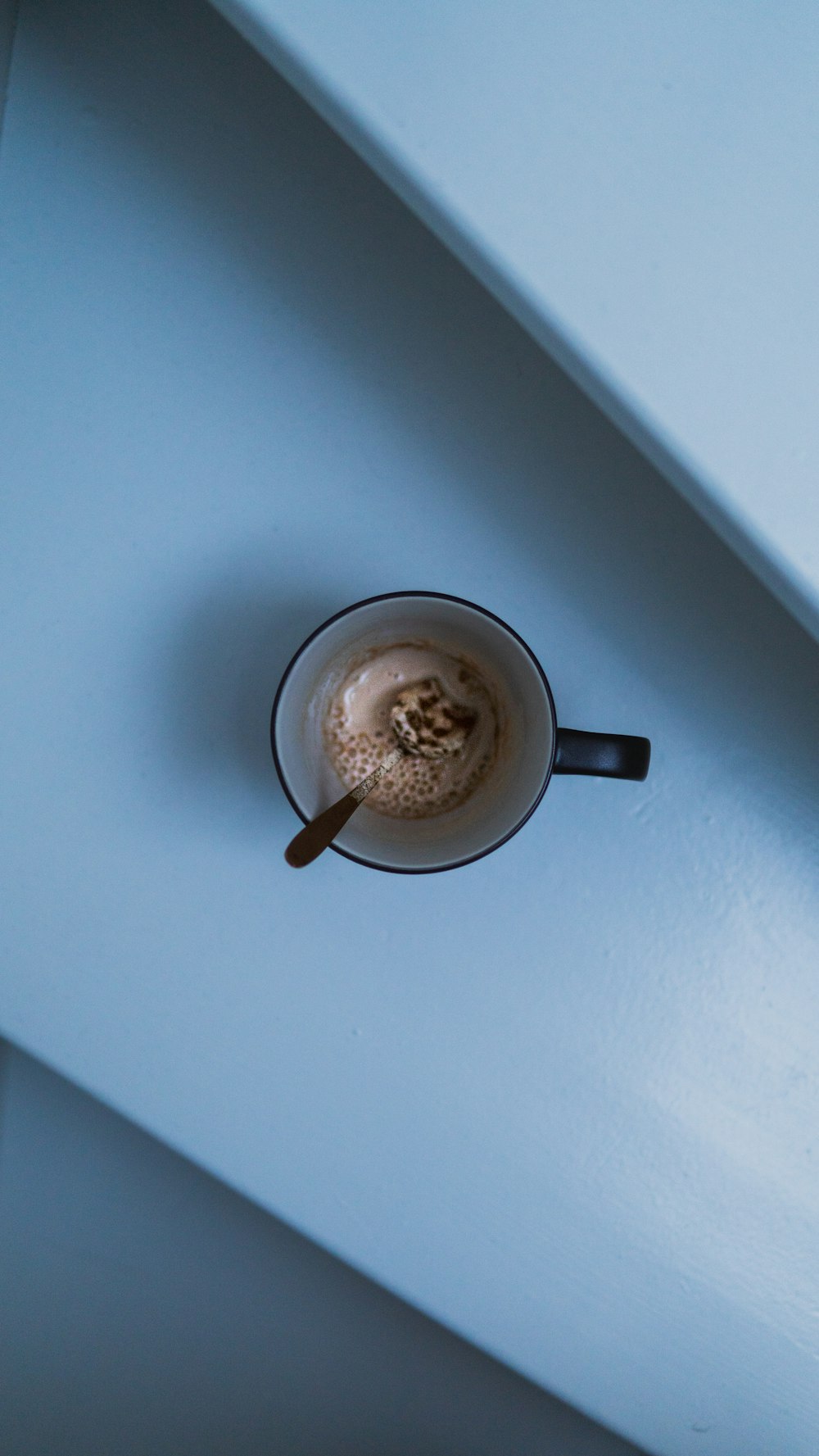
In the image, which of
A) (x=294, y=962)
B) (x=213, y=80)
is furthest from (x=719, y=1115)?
(x=213, y=80)

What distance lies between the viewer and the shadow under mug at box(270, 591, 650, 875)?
598mm

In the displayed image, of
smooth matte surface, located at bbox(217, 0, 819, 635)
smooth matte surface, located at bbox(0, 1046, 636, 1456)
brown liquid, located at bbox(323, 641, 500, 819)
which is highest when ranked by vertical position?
smooth matte surface, located at bbox(217, 0, 819, 635)

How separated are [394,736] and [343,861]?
0.10m

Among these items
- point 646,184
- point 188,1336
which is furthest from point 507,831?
point 188,1336

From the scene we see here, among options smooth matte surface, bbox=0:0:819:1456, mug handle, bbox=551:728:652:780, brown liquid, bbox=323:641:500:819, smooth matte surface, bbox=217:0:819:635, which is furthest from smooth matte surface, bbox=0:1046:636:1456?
smooth matte surface, bbox=217:0:819:635

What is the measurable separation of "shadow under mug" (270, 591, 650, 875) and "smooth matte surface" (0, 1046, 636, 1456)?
0.61m

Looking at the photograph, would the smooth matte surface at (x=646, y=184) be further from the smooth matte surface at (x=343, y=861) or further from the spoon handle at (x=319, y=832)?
the spoon handle at (x=319, y=832)

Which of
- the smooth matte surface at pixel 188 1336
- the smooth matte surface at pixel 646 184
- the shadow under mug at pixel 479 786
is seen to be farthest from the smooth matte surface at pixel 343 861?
the smooth matte surface at pixel 188 1336

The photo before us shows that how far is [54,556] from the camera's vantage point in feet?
2.16

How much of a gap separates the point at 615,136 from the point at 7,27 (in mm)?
474

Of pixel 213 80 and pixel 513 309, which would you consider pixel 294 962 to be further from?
pixel 213 80

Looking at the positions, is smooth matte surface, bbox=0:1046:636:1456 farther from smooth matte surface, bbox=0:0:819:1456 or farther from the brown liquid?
the brown liquid

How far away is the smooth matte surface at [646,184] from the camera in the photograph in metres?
0.46

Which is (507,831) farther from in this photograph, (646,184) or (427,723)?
(646,184)
